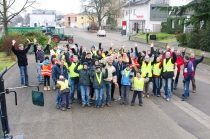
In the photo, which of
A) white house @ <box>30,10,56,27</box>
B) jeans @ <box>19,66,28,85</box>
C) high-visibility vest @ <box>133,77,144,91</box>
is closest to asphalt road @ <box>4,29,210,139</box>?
high-visibility vest @ <box>133,77,144,91</box>

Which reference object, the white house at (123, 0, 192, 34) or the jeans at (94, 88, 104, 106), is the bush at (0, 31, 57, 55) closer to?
the jeans at (94, 88, 104, 106)

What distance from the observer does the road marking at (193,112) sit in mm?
8492

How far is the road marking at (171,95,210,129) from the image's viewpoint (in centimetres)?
849

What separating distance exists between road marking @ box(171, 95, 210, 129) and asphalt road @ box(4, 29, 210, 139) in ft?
0.59

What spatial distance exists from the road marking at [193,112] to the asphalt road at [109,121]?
18cm

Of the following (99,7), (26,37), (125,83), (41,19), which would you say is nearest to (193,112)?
(125,83)

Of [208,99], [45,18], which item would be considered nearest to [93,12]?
[45,18]

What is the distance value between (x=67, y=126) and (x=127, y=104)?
3.06 metres

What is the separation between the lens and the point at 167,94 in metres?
10.6

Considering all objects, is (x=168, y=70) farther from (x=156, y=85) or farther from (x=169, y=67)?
(x=156, y=85)

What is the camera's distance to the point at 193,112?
30.7ft

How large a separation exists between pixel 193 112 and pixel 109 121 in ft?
11.1

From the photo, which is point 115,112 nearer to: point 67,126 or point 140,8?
point 67,126

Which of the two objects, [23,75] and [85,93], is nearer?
[85,93]
